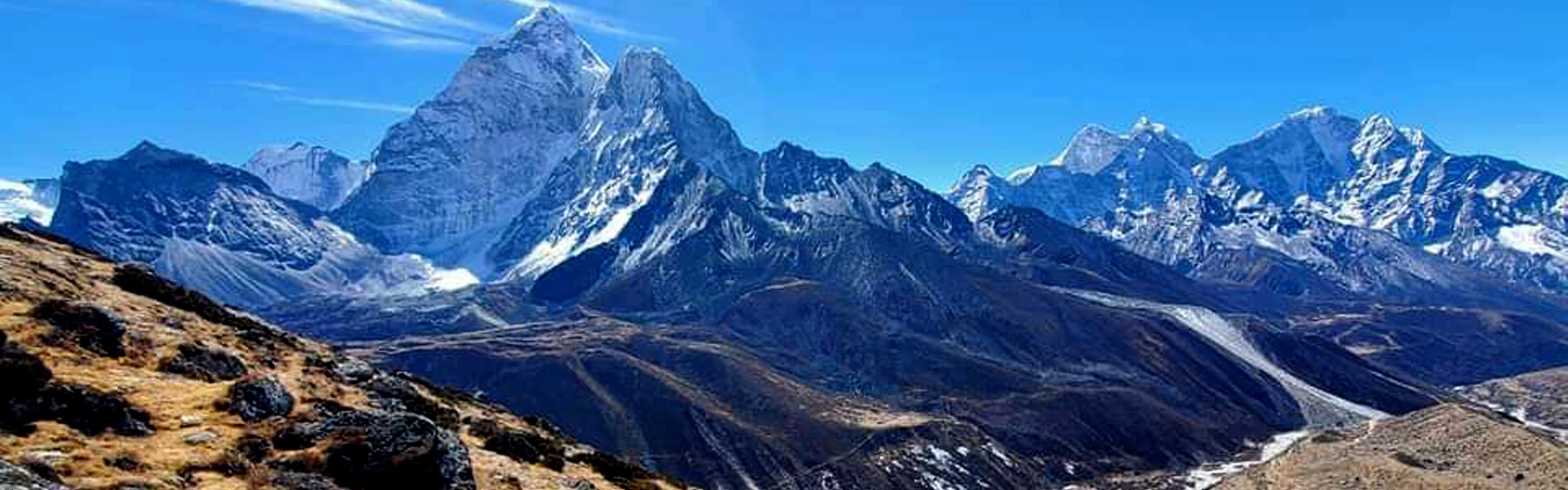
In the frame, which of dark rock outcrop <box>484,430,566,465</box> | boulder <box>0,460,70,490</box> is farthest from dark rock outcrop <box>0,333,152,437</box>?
dark rock outcrop <box>484,430,566,465</box>

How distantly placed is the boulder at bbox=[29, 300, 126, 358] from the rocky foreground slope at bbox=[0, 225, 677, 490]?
8 cm

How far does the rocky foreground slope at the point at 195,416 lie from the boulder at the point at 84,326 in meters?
0.08

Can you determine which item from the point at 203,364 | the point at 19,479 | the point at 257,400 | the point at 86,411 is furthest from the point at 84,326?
the point at 19,479

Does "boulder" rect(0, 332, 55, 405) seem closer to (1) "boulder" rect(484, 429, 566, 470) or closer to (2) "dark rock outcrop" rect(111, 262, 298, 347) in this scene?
(1) "boulder" rect(484, 429, 566, 470)

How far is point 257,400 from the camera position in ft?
143

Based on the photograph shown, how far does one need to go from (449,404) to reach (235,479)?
4581 centimetres

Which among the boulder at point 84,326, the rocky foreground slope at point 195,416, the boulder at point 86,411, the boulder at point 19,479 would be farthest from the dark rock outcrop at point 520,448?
the boulder at point 19,479

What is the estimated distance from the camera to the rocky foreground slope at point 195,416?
34750 millimetres

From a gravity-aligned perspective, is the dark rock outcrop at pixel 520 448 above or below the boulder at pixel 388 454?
below

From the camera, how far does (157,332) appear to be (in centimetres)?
5628

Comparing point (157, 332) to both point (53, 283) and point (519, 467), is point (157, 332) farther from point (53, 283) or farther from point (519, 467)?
point (519, 467)

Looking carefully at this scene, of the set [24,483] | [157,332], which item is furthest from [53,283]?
[24,483]

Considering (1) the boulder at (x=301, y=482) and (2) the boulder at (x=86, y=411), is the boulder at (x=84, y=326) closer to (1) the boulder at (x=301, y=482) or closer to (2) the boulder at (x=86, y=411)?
(2) the boulder at (x=86, y=411)

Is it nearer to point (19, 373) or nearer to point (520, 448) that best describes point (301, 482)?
point (19, 373)
